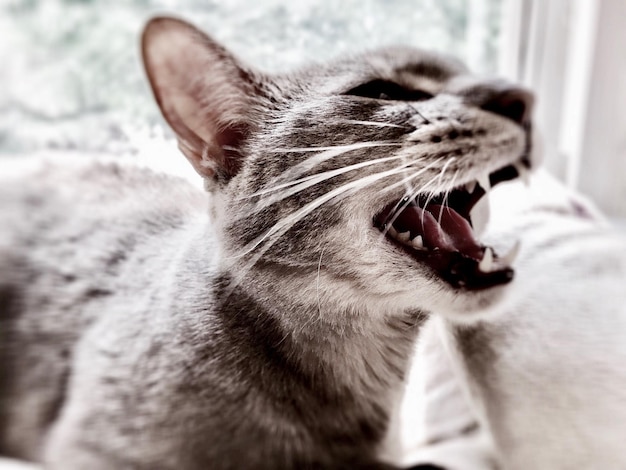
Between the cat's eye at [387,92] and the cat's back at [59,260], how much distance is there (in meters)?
0.21

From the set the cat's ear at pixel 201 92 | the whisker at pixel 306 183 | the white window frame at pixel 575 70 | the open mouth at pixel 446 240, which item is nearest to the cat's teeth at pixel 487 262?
the open mouth at pixel 446 240

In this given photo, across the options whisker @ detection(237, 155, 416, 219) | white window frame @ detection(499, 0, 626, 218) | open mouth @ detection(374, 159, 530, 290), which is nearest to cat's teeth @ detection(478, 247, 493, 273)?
Result: open mouth @ detection(374, 159, 530, 290)

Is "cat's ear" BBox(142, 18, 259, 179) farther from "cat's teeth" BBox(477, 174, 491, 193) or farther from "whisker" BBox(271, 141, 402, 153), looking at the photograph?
"cat's teeth" BBox(477, 174, 491, 193)

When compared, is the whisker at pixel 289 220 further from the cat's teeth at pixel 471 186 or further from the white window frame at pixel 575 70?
the white window frame at pixel 575 70

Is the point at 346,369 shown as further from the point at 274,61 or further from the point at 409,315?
the point at 274,61

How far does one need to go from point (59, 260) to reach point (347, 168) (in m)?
0.39

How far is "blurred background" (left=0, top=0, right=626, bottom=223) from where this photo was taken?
583 mm

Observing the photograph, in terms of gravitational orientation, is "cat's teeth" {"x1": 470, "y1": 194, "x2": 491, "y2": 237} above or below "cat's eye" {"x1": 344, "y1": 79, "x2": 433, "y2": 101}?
below

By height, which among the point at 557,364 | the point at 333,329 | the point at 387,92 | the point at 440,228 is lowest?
the point at 557,364

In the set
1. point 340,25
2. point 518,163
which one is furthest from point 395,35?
point 518,163

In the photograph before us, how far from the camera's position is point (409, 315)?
0.56m

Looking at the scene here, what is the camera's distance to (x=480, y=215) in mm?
571

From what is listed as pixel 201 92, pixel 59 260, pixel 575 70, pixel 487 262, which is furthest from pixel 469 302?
pixel 575 70

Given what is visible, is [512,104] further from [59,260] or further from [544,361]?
[59,260]
